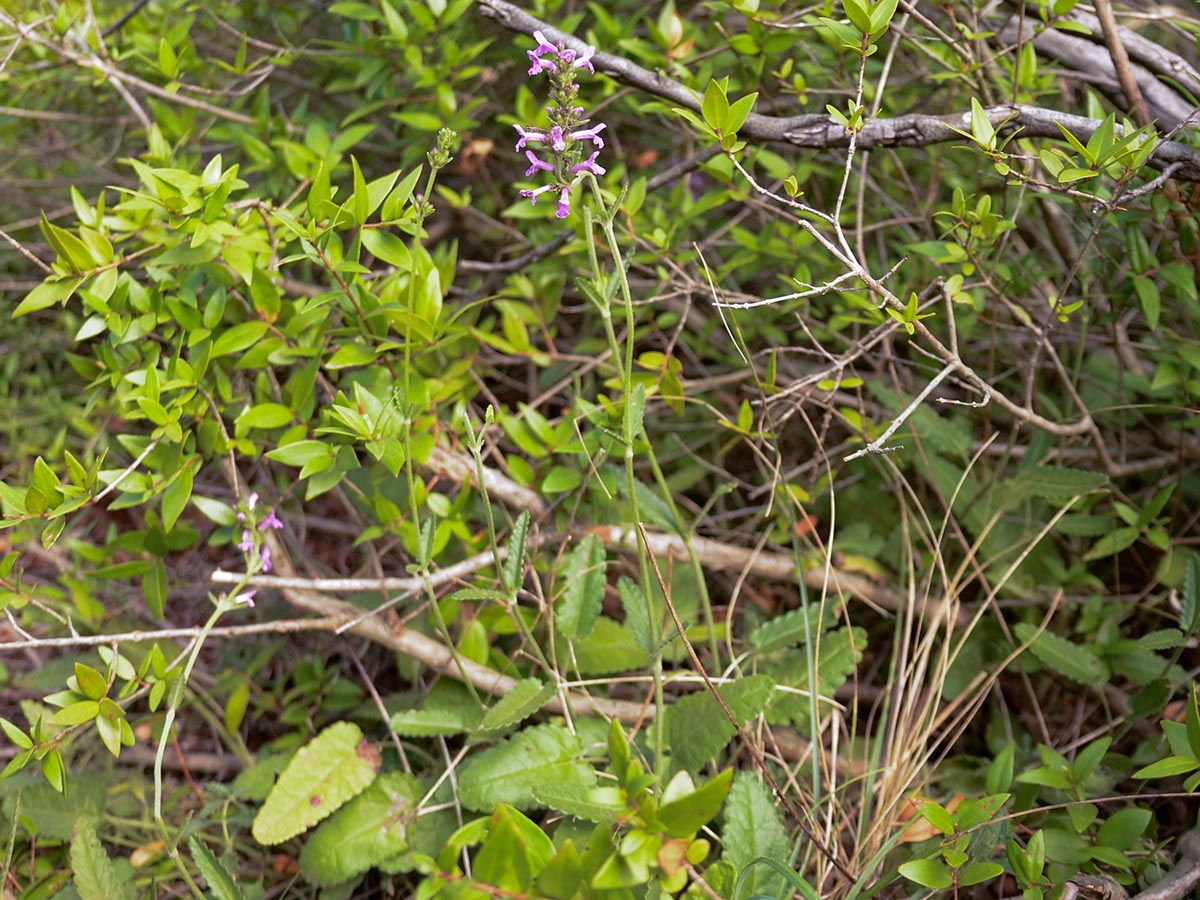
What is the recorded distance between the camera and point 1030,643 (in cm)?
193

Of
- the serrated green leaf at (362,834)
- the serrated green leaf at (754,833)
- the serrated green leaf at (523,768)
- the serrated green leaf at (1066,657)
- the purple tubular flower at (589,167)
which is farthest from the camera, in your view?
the serrated green leaf at (1066,657)

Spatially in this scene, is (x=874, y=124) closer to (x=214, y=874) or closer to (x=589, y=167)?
(x=589, y=167)

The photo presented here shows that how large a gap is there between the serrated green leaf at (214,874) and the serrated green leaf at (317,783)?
0.55 ft

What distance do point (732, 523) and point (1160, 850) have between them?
1285mm

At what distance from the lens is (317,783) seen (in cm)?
189

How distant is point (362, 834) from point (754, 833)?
Answer: 0.82 m

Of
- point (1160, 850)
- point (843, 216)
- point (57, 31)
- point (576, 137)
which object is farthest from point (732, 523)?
point (57, 31)

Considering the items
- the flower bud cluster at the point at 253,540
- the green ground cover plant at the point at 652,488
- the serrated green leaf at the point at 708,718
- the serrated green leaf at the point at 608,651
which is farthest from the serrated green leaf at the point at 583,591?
the flower bud cluster at the point at 253,540

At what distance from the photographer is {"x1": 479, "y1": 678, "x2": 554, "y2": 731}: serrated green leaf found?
1642 mm

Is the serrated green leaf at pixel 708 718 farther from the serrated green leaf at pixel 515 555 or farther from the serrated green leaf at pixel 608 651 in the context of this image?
the serrated green leaf at pixel 515 555

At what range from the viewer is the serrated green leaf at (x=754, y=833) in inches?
59.2

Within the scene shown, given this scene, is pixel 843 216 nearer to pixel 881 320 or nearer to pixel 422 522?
pixel 881 320

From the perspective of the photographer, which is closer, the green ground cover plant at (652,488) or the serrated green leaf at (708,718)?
the green ground cover plant at (652,488)

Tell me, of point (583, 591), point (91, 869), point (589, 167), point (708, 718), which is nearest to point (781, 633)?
point (708, 718)
